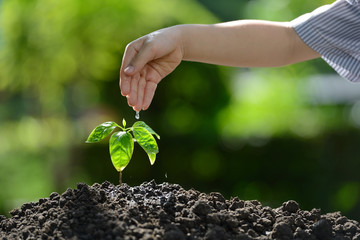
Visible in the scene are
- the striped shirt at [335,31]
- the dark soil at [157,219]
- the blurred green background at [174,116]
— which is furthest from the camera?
the blurred green background at [174,116]

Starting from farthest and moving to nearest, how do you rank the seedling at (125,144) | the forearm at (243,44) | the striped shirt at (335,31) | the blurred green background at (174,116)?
the blurred green background at (174,116)
the striped shirt at (335,31)
the forearm at (243,44)
the seedling at (125,144)

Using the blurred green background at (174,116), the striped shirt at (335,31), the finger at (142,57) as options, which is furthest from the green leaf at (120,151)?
the blurred green background at (174,116)

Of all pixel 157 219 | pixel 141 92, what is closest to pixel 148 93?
pixel 141 92

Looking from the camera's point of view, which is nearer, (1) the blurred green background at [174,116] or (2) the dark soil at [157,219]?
(2) the dark soil at [157,219]

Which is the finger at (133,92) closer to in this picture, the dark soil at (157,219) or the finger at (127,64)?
the finger at (127,64)

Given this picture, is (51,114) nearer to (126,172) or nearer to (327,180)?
(126,172)

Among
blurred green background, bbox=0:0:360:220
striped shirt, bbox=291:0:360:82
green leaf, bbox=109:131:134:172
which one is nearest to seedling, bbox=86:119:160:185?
green leaf, bbox=109:131:134:172

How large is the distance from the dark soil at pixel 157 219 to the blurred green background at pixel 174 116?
8.50 ft

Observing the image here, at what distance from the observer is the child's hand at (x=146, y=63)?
66.9 inches

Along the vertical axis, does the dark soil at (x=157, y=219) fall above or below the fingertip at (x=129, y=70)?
below

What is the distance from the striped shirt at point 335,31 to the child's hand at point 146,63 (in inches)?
23.8

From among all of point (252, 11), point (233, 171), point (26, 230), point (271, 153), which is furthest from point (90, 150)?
point (252, 11)

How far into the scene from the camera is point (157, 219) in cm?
144

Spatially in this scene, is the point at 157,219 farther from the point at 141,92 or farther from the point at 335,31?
the point at 335,31
